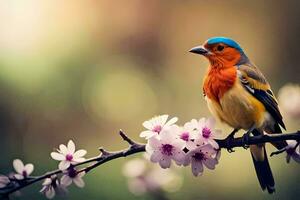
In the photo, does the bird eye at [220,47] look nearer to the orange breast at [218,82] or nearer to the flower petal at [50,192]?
the orange breast at [218,82]

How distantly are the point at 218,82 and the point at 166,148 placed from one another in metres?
0.19

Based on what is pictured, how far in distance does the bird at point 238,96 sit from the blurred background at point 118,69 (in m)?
0.67

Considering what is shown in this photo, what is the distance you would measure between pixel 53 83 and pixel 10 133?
19 centimetres

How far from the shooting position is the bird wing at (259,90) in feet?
2.67

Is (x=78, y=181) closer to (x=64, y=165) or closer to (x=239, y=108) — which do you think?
(x=64, y=165)

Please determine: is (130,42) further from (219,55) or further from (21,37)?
(219,55)

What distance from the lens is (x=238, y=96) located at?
0.79 meters

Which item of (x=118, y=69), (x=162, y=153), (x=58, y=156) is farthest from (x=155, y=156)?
(x=118, y=69)

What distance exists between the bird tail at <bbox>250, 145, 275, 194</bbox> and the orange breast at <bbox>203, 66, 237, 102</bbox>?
132 mm

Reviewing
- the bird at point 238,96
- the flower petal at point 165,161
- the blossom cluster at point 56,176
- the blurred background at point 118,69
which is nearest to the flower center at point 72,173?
the blossom cluster at point 56,176

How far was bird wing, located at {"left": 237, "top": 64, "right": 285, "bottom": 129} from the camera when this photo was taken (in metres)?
0.81

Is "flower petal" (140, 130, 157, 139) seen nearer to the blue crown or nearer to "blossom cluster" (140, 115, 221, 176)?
"blossom cluster" (140, 115, 221, 176)

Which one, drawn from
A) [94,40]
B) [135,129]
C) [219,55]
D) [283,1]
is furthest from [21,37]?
[219,55]

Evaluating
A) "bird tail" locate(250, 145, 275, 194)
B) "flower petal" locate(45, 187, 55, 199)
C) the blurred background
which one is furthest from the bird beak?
the blurred background
